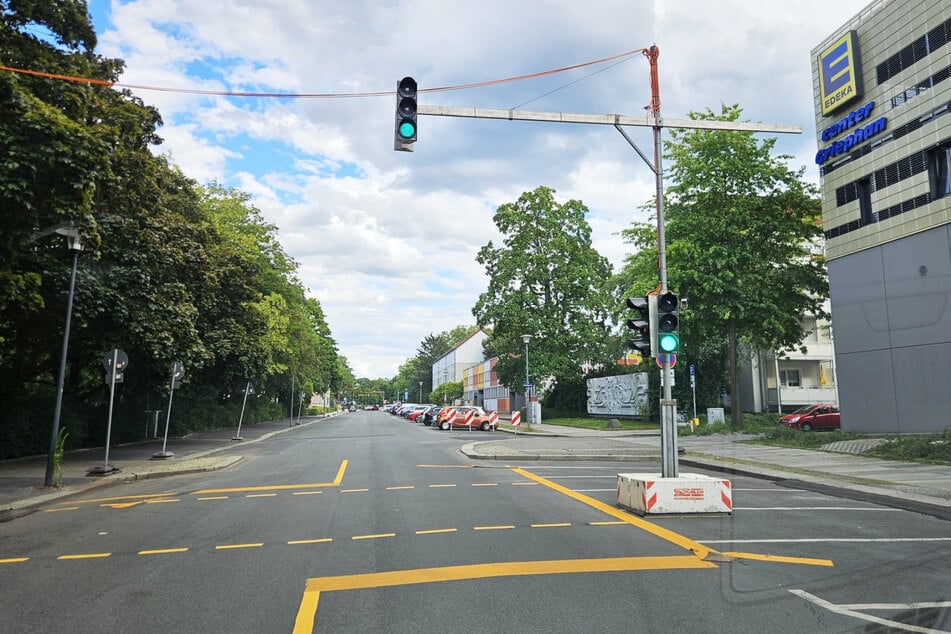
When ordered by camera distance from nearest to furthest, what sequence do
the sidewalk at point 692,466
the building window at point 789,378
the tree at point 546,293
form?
1. the sidewalk at point 692,466
2. the tree at point 546,293
3. the building window at point 789,378

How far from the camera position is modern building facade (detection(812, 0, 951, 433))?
2131cm

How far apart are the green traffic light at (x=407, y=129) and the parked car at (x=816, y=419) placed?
101ft

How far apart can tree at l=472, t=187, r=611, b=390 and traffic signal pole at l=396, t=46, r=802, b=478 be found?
33.1 meters

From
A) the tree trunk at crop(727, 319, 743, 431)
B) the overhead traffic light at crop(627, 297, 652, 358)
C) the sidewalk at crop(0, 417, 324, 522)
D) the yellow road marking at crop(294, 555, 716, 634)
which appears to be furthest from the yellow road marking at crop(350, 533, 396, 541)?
the tree trunk at crop(727, 319, 743, 431)

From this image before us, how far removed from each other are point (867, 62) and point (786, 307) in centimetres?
1121

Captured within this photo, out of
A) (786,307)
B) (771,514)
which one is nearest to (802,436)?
(786,307)

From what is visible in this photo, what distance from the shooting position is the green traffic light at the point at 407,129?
902cm

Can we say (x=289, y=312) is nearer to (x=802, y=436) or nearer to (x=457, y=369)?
(x=802, y=436)

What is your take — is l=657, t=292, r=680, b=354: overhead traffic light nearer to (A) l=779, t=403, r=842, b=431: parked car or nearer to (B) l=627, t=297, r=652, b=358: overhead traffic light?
(B) l=627, t=297, r=652, b=358: overhead traffic light

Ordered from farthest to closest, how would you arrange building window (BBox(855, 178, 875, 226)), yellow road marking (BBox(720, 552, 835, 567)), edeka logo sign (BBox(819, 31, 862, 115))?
1. edeka logo sign (BBox(819, 31, 862, 115))
2. building window (BBox(855, 178, 875, 226))
3. yellow road marking (BBox(720, 552, 835, 567))

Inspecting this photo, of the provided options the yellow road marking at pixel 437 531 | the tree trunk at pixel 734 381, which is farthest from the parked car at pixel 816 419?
the yellow road marking at pixel 437 531

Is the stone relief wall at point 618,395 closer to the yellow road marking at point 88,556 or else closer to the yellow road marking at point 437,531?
the yellow road marking at point 437,531

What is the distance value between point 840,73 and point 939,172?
6258 millimetres

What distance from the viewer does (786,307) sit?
99.9 ft
